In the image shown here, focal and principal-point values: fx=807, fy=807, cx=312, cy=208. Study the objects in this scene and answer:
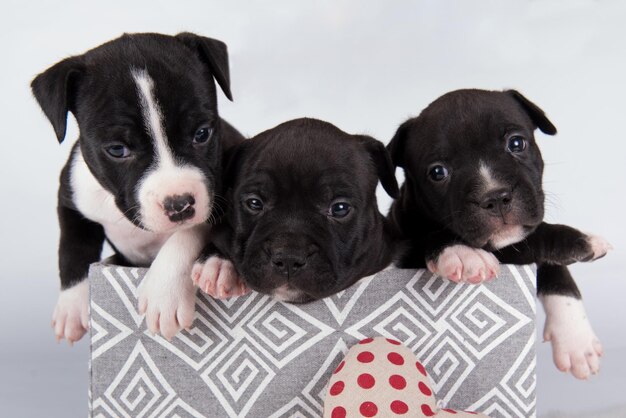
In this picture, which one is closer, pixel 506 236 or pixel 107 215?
pixel 506 236

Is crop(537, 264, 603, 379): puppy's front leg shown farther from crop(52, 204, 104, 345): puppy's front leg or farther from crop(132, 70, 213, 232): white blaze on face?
crop(52, 204, 104, 345): puppy's front leg

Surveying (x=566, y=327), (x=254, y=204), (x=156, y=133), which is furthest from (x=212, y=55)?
(x=566, y=327)

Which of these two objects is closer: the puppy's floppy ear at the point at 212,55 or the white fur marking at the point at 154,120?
the white fur marking at the point at 154,120

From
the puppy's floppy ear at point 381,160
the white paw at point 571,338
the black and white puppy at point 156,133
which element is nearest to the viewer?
the black and white puppy at point 156,133

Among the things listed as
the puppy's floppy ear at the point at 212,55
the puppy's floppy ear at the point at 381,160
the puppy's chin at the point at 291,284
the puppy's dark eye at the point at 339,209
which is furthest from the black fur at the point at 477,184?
the puppy's floppy ear at the point at 212,55

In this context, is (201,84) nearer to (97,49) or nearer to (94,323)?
(97,49)

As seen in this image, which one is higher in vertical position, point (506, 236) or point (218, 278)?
point (218, 278)

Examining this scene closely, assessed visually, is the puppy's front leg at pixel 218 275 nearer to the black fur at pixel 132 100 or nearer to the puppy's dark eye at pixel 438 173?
the black fur at pixel 132 100

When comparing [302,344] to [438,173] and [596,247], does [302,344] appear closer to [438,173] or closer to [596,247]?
[438,173]
